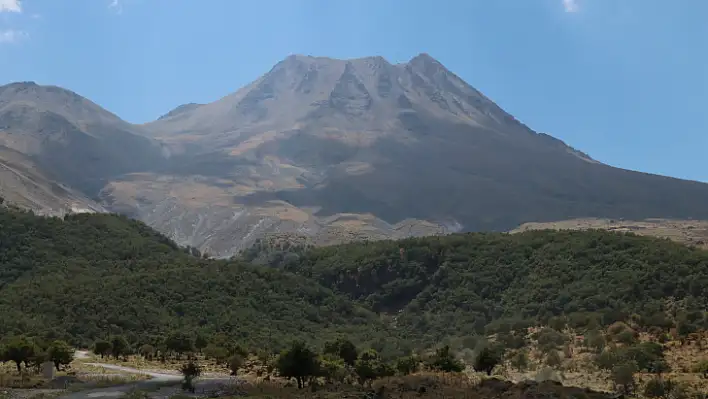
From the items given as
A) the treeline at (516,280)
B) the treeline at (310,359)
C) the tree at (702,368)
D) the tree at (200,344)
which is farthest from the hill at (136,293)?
the tree at (702,368)

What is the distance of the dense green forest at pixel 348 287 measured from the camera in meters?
51.0

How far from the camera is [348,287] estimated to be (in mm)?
82438

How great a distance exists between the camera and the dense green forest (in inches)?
2009

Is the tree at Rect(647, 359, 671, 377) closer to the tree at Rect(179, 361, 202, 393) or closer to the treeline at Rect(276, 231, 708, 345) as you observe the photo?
the treeline at Rect(276, 231, 708, 345)

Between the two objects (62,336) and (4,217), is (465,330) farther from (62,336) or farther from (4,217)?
(4,217)

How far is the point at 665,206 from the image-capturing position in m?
197

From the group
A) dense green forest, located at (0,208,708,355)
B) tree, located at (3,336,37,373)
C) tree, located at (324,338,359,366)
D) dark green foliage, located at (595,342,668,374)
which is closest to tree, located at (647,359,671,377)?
dark green foliage, located at (595,342,668,374)

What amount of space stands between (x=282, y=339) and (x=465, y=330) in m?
15.3

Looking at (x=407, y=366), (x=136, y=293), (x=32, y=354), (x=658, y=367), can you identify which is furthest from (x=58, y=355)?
(x=136, y=293)

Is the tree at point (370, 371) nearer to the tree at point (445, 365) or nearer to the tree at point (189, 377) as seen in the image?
the tree at point (445, 365)

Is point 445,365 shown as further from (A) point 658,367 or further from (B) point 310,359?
(A) point 658,367

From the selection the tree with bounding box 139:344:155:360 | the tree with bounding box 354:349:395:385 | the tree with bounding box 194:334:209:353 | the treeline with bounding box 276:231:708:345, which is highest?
the treeline with bounding box 276:231:708:345

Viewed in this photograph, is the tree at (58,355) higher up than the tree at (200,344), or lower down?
higher up

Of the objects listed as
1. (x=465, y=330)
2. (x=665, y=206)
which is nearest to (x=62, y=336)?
(x=465, y=330)
